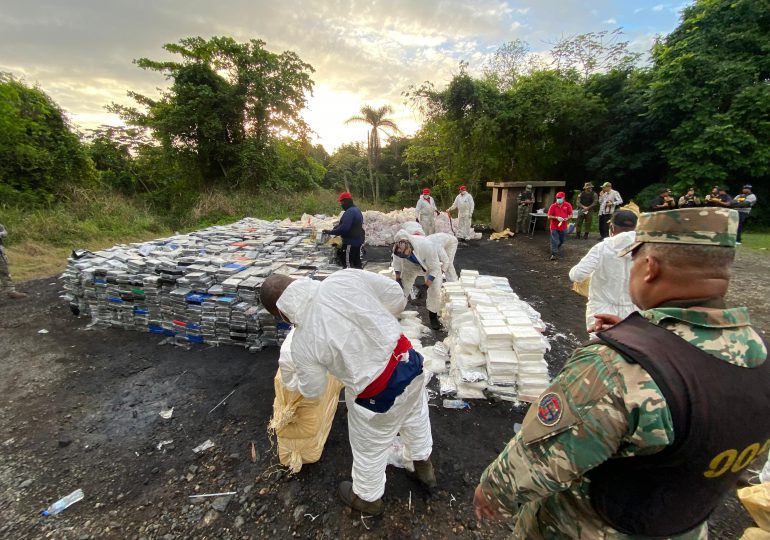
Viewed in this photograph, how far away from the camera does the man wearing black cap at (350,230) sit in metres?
6.45

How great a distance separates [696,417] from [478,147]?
58.4 feet

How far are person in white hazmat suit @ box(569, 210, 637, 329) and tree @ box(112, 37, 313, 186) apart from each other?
16873 millimetres

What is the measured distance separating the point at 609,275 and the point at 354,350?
9.21 feet

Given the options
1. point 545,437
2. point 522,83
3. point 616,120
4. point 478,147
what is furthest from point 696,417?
point 616,120

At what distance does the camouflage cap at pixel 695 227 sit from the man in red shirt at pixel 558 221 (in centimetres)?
849

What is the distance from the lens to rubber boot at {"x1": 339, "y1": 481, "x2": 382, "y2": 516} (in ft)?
7.25

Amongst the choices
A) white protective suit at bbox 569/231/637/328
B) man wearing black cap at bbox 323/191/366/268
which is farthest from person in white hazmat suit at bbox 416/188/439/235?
white protective suit at bbox 569/231/637/328

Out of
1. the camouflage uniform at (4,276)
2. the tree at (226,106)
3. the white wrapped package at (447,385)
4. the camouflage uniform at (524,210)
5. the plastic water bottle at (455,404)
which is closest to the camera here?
the plastic water bottle at (455,404)

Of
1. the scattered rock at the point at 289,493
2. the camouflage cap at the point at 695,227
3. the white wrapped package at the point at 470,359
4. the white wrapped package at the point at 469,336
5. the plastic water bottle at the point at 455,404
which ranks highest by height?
the camouflage cap at the point at 695,227

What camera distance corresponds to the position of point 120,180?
18.7 meters

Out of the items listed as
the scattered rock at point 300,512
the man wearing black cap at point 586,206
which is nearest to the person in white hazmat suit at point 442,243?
the scattered rock at point 300,512

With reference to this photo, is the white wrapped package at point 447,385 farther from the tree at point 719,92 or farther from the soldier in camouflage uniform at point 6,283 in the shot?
the tree at point 719,92

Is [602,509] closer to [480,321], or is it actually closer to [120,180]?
[480,321]

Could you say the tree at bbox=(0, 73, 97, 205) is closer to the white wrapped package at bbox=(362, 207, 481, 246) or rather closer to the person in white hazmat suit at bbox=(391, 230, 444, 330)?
the white wrapped package at bbox=(362, 207, 481, 246)
